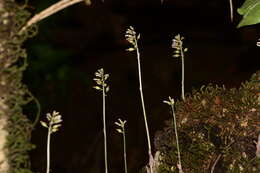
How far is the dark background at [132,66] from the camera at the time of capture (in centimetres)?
604

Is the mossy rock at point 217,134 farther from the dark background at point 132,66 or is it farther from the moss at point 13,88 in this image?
the dark background at point 132,66

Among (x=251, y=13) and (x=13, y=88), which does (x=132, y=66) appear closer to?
(x=251, y=13)

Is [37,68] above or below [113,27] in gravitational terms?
below

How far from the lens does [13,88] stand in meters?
1.69

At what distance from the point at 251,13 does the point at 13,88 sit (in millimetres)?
959

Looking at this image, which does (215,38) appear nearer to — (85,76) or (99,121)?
(99,121)

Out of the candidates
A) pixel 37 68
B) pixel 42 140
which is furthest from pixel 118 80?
pixel 37 68

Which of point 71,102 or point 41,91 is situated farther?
point 71,102

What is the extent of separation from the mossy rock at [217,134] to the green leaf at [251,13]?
56cm

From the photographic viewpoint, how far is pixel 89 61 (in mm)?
7250

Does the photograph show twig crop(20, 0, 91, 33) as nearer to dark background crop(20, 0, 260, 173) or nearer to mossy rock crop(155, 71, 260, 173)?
mossy rock crop(155, 71, 260, 173)

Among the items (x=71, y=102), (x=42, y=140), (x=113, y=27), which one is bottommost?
(x=42, y=140)

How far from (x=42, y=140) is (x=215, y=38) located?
9.48 ft

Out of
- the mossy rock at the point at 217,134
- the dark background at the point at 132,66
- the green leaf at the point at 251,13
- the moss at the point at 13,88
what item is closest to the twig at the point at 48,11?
the moss at the point at 13,88
